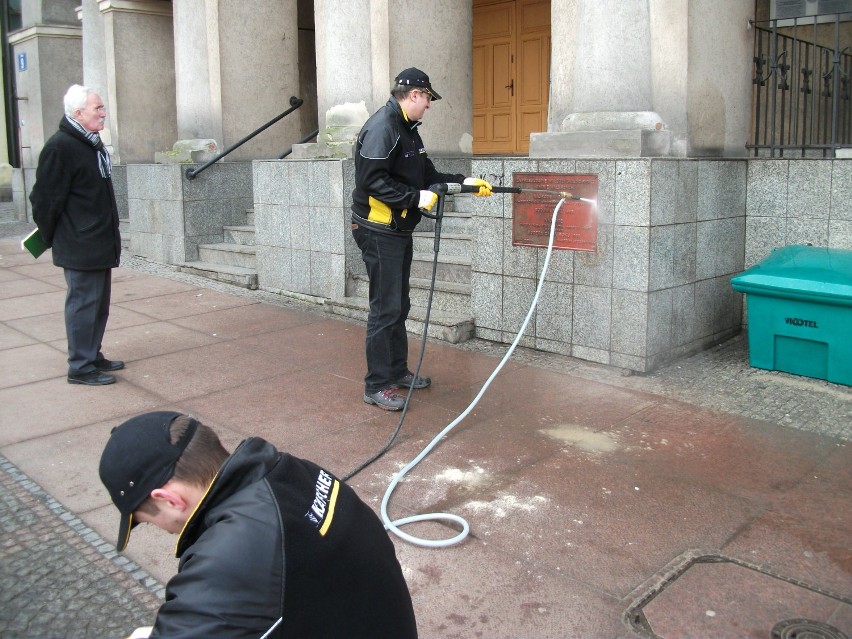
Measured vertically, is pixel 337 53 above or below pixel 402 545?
above

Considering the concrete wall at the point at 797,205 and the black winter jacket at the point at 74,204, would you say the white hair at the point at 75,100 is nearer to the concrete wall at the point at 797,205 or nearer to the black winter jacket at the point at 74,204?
the black winter jacket at the point at 74,204

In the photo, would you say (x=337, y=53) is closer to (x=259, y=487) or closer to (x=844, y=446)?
(x=844, y=446)

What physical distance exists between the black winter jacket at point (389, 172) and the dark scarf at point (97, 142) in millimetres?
2008

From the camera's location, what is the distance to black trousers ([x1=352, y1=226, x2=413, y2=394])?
5500 mm

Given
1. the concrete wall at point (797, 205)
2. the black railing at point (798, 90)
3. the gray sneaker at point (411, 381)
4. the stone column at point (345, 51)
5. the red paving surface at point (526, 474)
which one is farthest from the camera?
the stone column at point (345, 51)

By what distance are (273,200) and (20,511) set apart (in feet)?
18.0

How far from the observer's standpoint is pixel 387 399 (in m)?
5.57

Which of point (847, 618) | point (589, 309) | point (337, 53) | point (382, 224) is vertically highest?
point (337, 53)

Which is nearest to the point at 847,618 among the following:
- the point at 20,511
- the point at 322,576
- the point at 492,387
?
the point at 322,576

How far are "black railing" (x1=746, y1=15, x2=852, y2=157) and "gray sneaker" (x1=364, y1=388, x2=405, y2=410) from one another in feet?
12.1

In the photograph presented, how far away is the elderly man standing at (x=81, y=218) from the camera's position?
6.04 meters

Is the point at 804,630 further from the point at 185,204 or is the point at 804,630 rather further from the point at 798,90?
the point at 185,204

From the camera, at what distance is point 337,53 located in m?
8.77

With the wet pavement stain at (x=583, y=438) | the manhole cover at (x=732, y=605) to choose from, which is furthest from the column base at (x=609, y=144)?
the manhole cover at (x=732, y=605)
